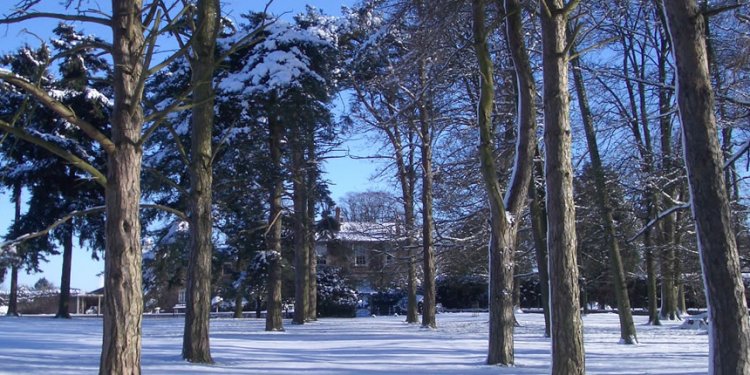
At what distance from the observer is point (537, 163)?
70.0ft

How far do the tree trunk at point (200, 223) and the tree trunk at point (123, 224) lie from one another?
431 cm

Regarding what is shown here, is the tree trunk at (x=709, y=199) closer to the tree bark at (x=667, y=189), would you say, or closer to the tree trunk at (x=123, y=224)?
the tree trunk at (x=123, y=224)

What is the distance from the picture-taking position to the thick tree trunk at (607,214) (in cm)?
1791

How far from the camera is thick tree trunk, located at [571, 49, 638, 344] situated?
17.9m

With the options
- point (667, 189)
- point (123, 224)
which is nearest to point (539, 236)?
point (667, 189)

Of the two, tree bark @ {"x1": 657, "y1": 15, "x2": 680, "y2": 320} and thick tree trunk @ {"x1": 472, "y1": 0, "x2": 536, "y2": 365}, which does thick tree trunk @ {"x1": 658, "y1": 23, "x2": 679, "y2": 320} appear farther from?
thick tree trunk @ {"x1": 472, "y1": 0, "x2": 536, "y2": 365}

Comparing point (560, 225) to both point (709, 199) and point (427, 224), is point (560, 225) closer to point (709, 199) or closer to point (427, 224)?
point (709, 199)

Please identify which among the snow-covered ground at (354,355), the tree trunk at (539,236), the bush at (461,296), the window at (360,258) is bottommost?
Answer: the snow-covered ground at (354,355)

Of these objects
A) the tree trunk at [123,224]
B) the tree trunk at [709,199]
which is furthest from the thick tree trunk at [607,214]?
the tree trunk at [123,224]

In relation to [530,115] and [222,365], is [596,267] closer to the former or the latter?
[530,115]

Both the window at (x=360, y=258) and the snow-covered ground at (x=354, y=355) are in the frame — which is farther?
the window at (x=360, y=258)

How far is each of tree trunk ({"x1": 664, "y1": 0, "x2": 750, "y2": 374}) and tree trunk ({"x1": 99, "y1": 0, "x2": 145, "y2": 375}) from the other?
5805 millimetres

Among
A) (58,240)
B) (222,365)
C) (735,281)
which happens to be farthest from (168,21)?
(58,240)

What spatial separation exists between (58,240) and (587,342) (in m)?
26.3
